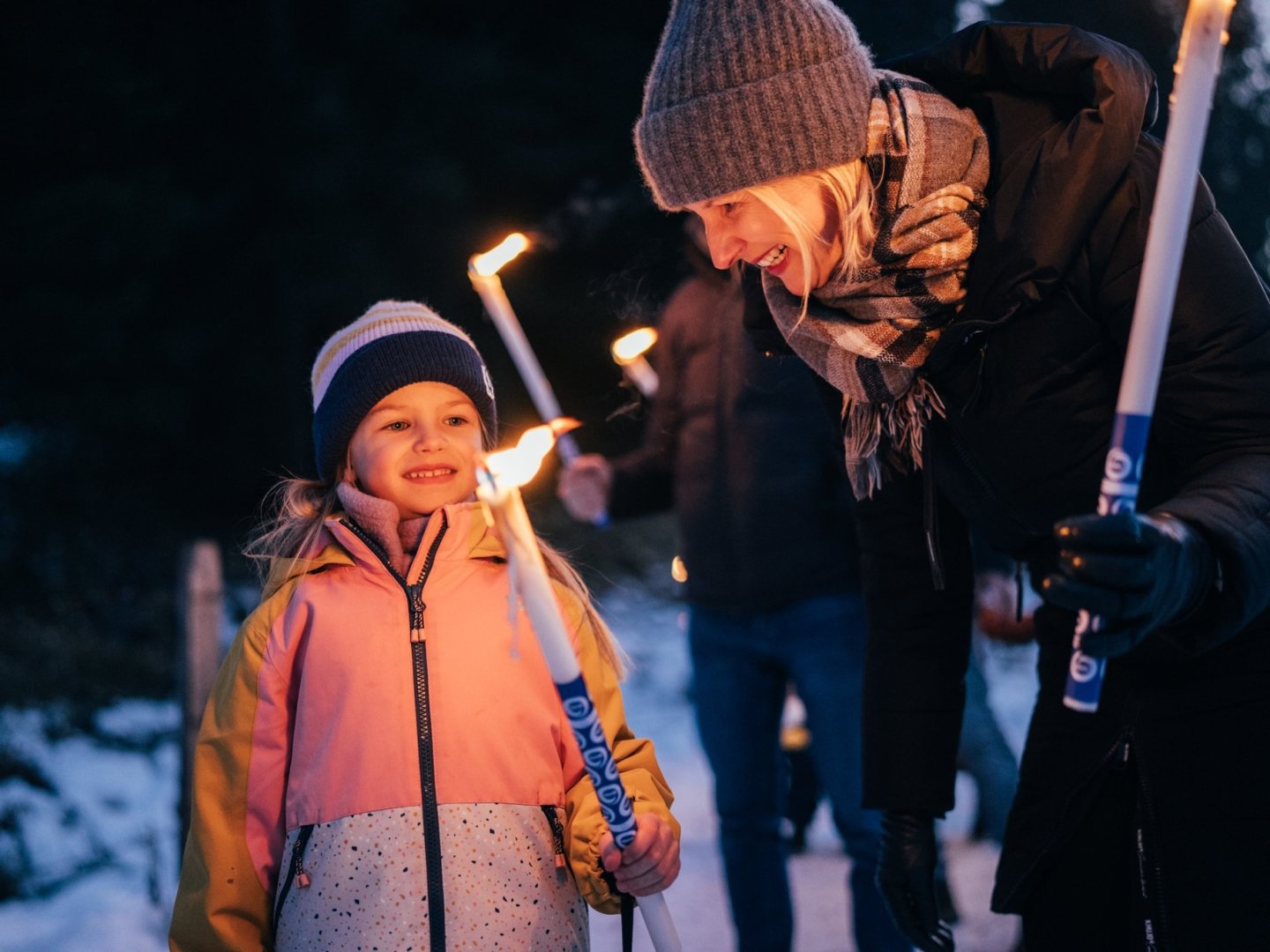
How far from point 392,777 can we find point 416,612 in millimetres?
277

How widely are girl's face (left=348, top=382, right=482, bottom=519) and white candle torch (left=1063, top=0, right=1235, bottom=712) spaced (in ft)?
3.96

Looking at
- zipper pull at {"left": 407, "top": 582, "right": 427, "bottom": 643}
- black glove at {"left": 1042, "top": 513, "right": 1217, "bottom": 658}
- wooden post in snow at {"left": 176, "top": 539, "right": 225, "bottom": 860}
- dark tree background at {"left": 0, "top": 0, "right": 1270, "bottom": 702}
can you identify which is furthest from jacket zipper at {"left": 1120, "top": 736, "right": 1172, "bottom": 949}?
dark tree background at {"left": 0, "top": 0, "right": 1270, "bottom": 702}

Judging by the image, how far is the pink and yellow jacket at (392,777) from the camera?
190cm

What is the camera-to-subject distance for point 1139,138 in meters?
1.75

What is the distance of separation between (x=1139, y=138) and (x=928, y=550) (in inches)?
29.0

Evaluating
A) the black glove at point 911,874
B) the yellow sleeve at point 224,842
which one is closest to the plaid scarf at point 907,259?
the black glove at point 911,874

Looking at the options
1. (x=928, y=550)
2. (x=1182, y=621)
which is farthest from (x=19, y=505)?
(x=1182, y=621)

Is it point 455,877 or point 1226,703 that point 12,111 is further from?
point 1226,703

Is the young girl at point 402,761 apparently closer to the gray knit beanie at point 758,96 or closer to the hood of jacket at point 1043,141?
the gray knit beanie at point 758,96

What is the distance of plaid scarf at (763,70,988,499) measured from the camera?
181 centimetres

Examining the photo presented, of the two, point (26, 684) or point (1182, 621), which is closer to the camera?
point (1182, 621)

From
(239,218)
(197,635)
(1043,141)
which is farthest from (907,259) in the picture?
(239,218)

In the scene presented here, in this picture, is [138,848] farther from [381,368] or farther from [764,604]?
[381,368]

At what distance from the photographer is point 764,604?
3242 mm
